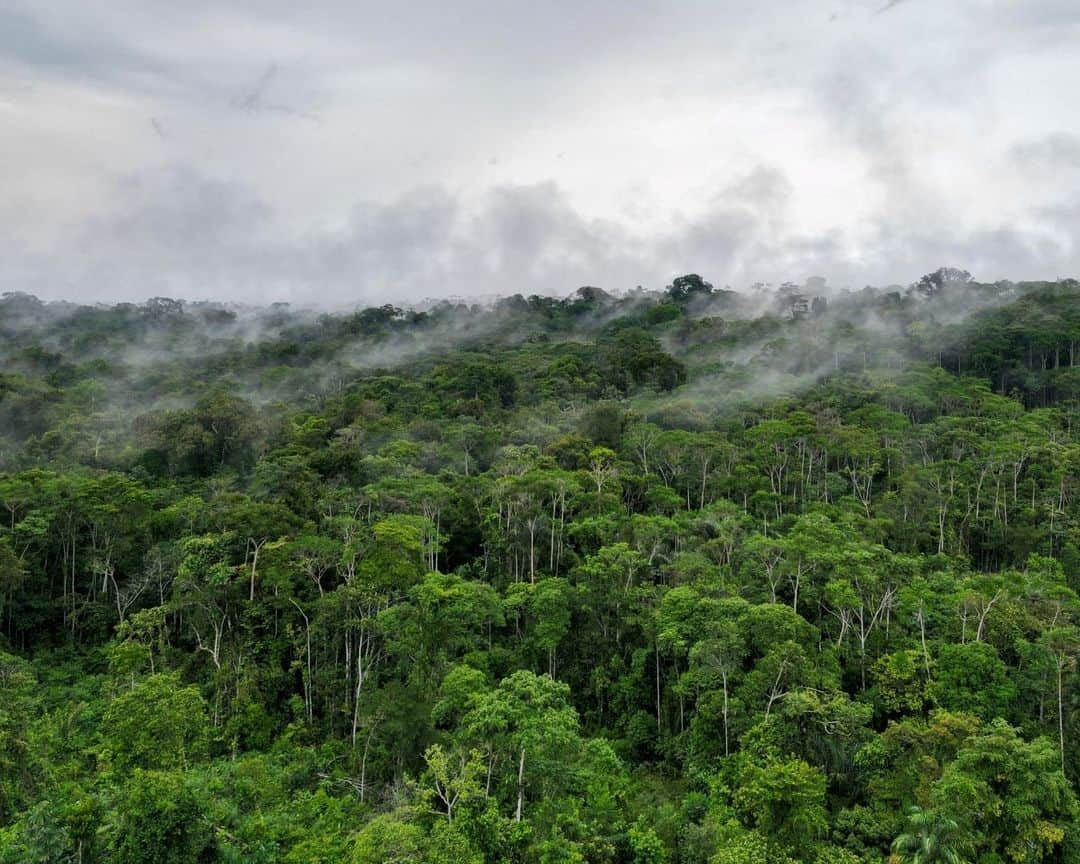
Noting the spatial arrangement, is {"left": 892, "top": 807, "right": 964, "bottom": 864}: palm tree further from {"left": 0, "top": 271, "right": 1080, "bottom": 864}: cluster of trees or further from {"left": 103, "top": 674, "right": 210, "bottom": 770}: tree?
{"left": 103, "top": 674, "right": 210, "bottom": 770}: tree

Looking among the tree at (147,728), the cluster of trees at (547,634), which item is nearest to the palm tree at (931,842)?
the cluster of trees at (547,634)

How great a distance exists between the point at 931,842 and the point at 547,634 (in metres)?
14.1

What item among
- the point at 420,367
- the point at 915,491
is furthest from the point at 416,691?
the point at 420,367

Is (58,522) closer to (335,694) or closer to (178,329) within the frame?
(335,694)

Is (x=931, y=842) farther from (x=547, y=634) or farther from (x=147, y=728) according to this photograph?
(x=147, y=728)

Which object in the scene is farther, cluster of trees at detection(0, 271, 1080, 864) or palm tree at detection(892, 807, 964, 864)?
cluster of trees at detection(0, 271, 1080, 864)

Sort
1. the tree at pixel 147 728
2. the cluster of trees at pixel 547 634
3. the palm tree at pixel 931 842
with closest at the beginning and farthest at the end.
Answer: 1. the palm tree at pixel 931 842
2. the cluster of trees at pixel 547 634
3. the tree at pixel 147 728

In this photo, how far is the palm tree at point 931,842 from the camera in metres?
17.5

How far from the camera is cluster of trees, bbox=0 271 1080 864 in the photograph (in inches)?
758

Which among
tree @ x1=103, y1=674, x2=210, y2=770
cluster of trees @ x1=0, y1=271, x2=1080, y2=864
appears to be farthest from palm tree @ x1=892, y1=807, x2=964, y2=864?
tree @ x1=103, y1=674, x2=210, y2=770

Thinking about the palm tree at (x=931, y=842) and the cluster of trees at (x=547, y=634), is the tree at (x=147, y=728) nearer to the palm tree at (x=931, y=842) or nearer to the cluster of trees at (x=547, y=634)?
the cluster of trees at (x=547, y=634)

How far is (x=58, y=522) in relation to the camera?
114 feet

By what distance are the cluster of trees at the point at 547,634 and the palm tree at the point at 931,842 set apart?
108 millimetres

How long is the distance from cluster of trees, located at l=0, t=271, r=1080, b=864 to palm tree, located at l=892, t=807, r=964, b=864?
0.11 metres
